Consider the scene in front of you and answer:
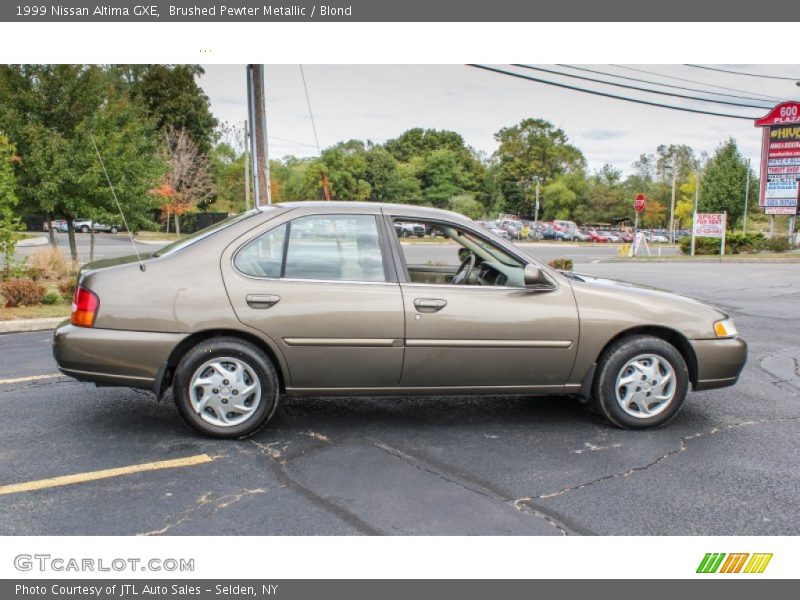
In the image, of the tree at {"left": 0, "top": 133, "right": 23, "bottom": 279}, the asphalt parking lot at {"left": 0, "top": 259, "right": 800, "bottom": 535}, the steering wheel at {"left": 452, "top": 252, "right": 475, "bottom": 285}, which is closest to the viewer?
the asphalt parking lot at {"left": 0, "top": 259, "right": 800, "bottom": 535}

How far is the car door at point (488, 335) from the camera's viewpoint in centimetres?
455

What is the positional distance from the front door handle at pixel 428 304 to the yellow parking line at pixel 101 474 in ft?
5.44

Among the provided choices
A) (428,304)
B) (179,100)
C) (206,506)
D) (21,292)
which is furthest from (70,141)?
(179,100)

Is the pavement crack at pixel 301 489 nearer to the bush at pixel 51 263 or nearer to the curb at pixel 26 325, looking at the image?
the curb at pixel 26 325

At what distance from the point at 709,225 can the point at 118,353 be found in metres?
31.0

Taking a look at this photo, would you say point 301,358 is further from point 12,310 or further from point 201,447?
point 12,310

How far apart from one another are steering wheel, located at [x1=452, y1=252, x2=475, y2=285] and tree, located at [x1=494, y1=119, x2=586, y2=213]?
81499 mm

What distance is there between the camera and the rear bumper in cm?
432

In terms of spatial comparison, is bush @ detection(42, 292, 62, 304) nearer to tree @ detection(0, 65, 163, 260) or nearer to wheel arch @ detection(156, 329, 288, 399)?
tree @ detection(0, 65, 163, 260)

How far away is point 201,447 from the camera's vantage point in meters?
4.36

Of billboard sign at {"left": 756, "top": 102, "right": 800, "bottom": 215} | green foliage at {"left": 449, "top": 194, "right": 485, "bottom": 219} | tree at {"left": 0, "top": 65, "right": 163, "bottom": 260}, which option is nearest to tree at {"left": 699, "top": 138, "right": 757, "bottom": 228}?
green foliage at {"left": 449, "top": 194, "right": 485, "bottom": 219}

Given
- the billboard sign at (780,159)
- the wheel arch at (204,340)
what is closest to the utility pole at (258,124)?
the wheel arch at (204,340)

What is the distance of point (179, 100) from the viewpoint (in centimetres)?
5131

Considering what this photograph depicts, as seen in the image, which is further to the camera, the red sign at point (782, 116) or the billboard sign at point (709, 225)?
the red sign at point (782, 116)
